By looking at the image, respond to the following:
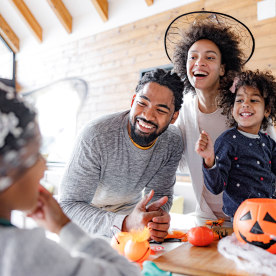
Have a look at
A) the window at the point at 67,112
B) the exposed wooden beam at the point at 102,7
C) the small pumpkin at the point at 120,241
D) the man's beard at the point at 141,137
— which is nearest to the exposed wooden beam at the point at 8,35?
the window at the point at 67,112

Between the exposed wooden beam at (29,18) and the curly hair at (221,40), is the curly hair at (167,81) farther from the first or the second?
the exposed wooden beam at (29,18)

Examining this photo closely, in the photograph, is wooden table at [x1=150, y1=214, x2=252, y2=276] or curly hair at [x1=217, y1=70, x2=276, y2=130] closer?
wooden table at [x1=150, y1=214, x2=252, y2=276]

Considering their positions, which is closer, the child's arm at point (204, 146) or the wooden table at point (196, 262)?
the wooden table at point (196, 262)

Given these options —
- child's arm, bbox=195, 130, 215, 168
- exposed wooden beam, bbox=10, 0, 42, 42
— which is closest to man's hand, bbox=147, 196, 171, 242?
child's arm, bbox=195, 130, 215, 168

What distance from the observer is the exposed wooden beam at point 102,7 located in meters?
4.20

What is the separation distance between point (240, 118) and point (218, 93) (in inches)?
10.9

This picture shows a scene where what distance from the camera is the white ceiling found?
4.09 metres

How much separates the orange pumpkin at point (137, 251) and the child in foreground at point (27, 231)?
0.25 m

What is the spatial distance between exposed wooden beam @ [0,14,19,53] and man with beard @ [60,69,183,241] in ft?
16.7

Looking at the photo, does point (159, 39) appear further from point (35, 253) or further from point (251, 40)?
point (35, 253)

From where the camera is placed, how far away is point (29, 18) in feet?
16.6

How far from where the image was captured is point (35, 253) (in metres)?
0.45

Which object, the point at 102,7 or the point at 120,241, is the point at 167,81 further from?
the point at 102,7

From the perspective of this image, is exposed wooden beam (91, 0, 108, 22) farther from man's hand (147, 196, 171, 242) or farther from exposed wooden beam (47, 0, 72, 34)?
man's hand (147, 196, 171, 242)
